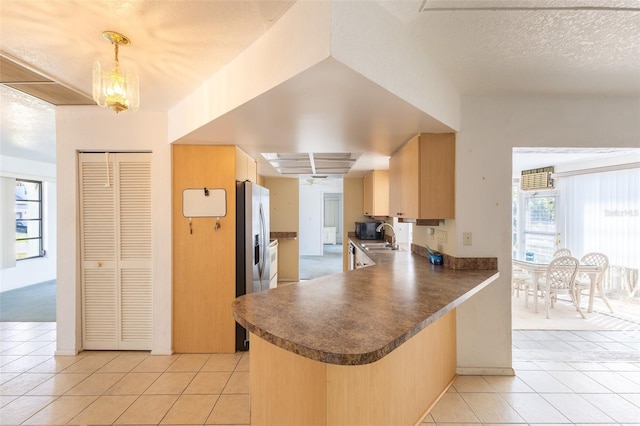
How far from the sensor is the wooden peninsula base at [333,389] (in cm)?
121

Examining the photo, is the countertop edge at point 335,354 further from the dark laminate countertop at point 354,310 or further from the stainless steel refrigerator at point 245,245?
the stainless steel refrigerator at point 245,245

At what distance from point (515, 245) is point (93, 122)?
7.77 m

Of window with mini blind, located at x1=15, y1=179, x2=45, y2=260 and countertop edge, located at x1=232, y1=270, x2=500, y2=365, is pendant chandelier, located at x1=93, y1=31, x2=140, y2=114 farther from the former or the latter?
window with mini blind, located at x1=15, y1=179, x2=45, y2=260

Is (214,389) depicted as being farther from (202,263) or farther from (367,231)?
(367,231)

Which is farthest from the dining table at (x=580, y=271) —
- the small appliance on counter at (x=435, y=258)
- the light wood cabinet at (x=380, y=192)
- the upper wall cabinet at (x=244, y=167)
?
the upper wall cabinet at (x=244, y=167)

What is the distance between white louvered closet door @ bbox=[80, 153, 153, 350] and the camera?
113 inches

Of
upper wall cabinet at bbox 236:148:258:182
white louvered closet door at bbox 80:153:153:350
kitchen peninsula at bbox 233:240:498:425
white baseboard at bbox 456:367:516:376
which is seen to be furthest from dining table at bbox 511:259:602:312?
white louvered closet door at bbox 80:153:153:350

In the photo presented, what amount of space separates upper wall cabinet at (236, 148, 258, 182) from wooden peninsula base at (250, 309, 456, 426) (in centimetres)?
205

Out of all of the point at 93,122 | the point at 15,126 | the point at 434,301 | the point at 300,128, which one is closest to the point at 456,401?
the point at 434,301

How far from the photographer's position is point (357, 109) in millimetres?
1879

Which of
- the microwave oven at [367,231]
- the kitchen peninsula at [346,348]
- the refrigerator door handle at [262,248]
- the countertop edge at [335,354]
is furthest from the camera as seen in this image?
the microwave oven at [367,231]

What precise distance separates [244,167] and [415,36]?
2317 millimetres

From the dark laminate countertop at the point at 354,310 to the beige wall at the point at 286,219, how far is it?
12.5 ft

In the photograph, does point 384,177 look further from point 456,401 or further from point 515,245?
point 515,245
